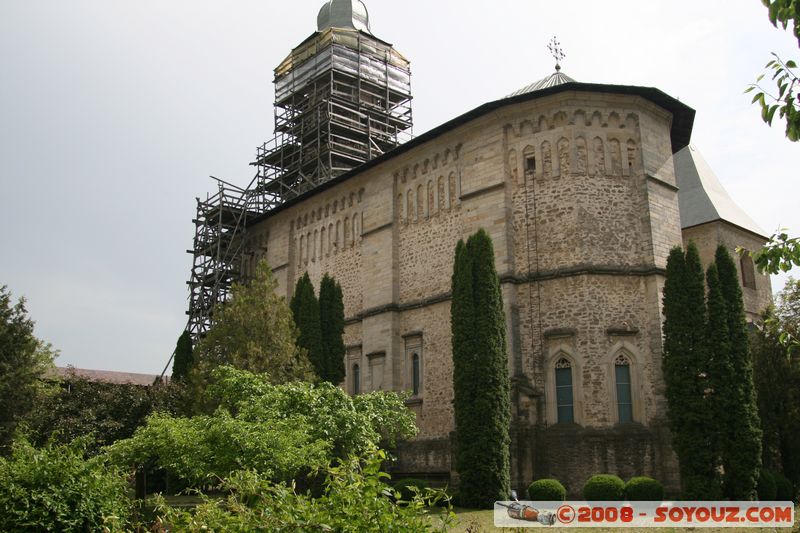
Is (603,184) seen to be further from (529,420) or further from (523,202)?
(529,420)

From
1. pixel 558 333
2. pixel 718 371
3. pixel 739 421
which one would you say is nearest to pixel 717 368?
pixel 718 371

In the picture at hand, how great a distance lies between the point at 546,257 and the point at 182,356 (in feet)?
60.1

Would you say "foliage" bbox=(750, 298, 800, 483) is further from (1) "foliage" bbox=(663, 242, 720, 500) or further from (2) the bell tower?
(2) the bell tower

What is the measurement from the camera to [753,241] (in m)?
32.8

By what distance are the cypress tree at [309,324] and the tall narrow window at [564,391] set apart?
338 inches

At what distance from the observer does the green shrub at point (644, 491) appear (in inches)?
756

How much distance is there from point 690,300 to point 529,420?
5947 millimetres

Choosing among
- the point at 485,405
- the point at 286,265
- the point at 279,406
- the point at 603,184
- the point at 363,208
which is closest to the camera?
the point at 279,406

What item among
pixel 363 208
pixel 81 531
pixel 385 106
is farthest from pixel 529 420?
pixel 385 106

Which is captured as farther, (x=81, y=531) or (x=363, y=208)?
(x=363, y=208)

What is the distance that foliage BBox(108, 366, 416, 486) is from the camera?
544 inches

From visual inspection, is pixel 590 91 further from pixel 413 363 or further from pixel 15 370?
pixel 15 370

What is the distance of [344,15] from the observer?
162 ft

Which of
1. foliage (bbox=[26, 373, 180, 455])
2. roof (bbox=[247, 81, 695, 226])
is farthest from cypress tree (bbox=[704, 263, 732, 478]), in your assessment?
foliage (bbox=[26, 373, 180, 455])
